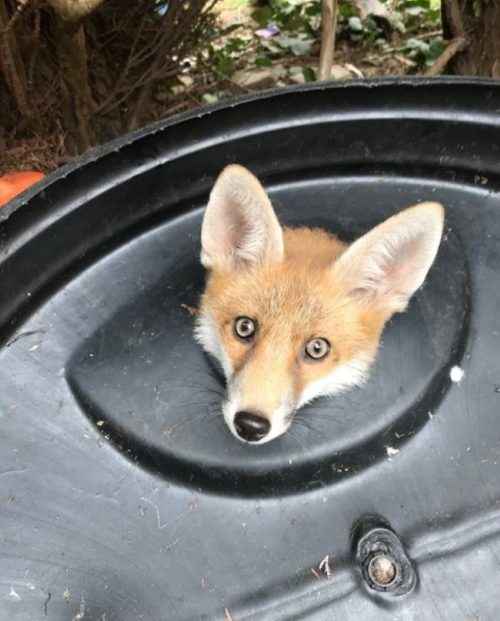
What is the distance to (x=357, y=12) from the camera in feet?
11.8

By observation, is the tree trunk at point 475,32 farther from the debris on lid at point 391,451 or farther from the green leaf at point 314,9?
the debris on lid at point 391,451

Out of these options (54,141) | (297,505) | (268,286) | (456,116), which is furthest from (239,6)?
(297,505)

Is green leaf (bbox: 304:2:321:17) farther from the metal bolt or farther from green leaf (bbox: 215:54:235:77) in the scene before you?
the metal bolt

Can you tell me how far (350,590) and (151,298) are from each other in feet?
3.21

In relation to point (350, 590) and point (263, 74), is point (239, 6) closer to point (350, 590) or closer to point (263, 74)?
point (263, 74)

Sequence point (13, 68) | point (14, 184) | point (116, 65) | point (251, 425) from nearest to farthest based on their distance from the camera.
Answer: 1. point (251, 425)
2. point (14, 184)
3. point (13, 68)
4. point (116, 65)

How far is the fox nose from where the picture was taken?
1.38 meters

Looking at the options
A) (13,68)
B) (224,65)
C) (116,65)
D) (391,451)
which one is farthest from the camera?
(224,65)

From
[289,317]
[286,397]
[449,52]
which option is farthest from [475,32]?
[286,397]

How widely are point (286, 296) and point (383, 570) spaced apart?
2.57ft

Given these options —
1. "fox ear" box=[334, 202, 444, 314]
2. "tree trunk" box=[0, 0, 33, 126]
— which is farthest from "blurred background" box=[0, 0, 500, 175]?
"fox ear" box=[334, 202, 444, 314]

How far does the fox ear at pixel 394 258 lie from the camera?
140cm

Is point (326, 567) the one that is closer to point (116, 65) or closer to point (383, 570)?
point (383, 570)

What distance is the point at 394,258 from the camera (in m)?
1.54
